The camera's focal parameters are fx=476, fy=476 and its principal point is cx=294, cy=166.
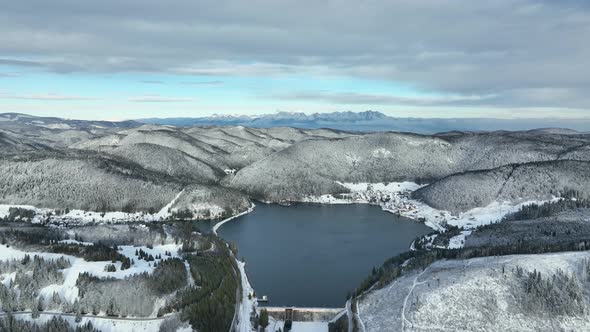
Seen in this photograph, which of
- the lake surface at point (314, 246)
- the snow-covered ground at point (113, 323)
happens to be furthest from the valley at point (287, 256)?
the lake surface at point (314, 246)

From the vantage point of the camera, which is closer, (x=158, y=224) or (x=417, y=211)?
(x=158, y=224)

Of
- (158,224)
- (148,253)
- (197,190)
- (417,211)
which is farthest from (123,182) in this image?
(417,211)

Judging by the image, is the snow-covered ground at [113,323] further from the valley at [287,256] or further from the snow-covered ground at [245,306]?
the snow-covered ground at [245,306]

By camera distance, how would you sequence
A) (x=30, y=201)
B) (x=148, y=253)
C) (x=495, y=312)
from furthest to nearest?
(x=30, y=201) → (x=148, y=253) → (x=495, y=312)

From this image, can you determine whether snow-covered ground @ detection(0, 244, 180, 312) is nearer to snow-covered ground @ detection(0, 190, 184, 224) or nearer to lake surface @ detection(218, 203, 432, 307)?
lake surface @ detection(218, 203, 432, 307)

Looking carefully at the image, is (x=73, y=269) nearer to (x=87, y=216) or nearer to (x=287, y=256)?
(x=287, y=256)

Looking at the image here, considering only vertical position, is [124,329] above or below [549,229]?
below

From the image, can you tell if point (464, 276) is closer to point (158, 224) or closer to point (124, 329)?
point (124, 329)
